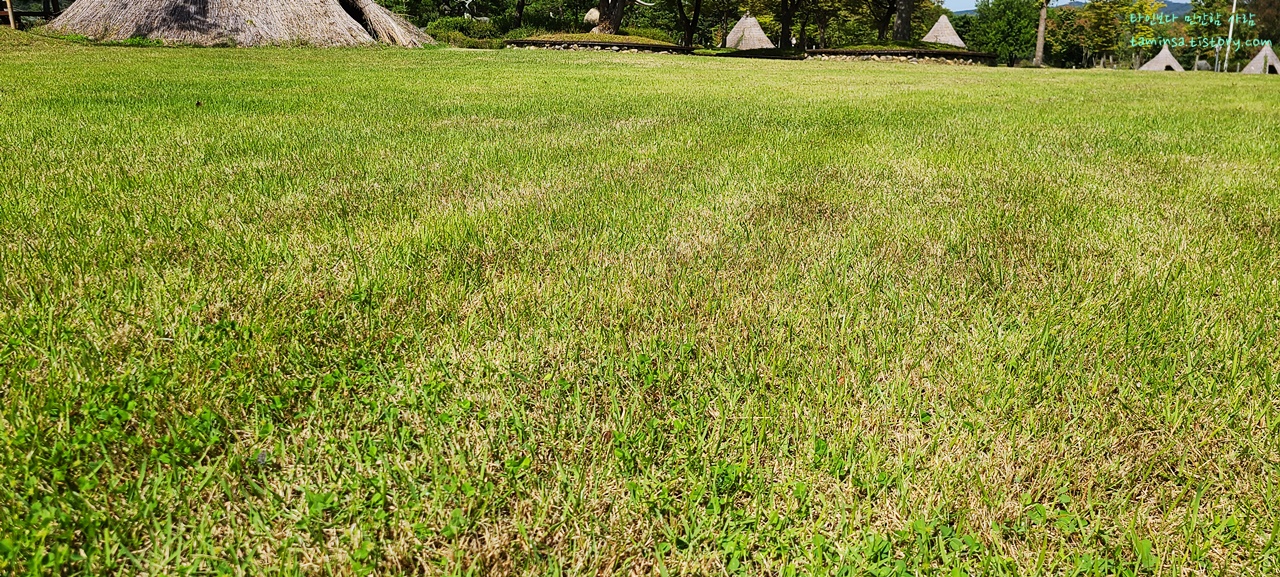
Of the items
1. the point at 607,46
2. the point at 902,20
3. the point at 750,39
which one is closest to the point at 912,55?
the point at 902,20

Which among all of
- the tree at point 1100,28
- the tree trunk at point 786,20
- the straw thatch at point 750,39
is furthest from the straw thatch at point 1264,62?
the straw thatch at point 750,39

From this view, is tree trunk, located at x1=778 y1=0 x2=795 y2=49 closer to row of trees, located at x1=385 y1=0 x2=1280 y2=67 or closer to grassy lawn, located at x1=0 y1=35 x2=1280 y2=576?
row of trees, located at x1=385 y1=0 x2=1280 y2=67

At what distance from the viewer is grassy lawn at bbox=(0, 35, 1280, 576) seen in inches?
54.6

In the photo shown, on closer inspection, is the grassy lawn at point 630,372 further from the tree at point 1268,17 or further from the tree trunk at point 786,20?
the tree at point 1268,17

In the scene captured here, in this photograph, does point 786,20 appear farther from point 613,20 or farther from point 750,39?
point 750,39

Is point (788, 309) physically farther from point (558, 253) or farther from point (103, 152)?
point (103, 152)

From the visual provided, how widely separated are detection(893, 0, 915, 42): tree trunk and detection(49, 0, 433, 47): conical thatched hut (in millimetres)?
26985

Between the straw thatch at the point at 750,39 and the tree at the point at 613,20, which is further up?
the straw thatch at the point at 750,39

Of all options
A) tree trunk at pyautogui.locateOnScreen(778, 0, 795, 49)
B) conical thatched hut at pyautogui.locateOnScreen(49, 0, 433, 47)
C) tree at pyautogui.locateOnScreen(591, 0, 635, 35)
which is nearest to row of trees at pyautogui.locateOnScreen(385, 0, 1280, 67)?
tree trunk at pyautogui.locateOnScreen(778, 0, 795, 49)

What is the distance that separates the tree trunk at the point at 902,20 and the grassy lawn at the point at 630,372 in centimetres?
3530

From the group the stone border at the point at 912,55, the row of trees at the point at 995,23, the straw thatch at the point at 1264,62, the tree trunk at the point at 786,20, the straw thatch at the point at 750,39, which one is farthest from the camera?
the row of trees at the point at 995,23

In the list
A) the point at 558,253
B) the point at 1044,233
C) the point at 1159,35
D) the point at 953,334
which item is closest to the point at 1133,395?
the point at 953,334

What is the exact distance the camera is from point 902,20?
36.0 metres

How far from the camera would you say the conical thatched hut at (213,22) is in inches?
799
